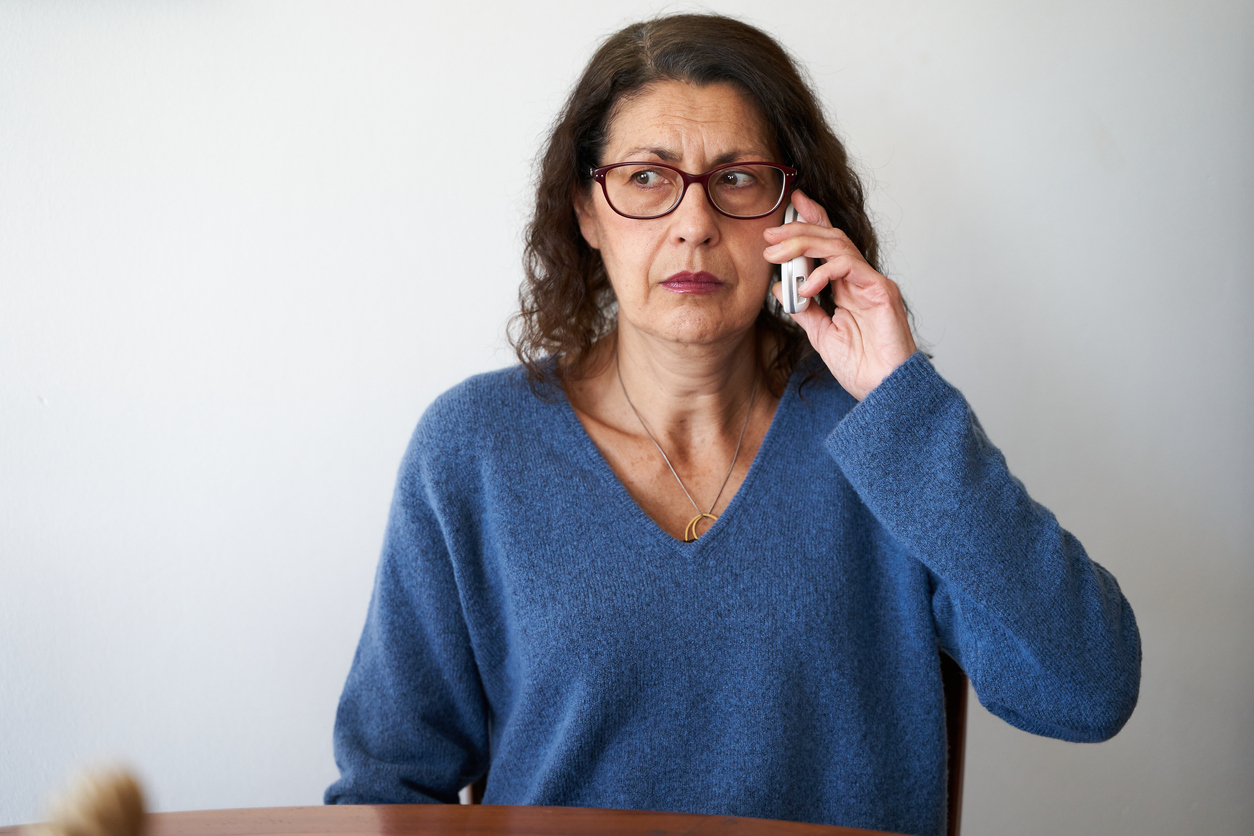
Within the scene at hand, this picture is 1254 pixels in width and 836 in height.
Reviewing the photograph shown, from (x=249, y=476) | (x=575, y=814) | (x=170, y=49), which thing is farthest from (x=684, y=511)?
(x=170, y=49)

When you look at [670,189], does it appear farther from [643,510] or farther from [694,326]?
[643,510]

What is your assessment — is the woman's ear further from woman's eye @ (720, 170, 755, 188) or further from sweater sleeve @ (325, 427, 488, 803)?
sweater sleeve @ (325, 427, 488, 803)

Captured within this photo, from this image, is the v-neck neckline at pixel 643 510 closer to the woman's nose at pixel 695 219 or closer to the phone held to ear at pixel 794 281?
the phone held to ear at pixel 794 281

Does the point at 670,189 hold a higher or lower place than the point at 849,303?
higher

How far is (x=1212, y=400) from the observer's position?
171cm

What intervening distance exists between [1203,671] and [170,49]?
2234 mm

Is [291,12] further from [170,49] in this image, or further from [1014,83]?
[1014,83]

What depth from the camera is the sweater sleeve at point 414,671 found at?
1178mm

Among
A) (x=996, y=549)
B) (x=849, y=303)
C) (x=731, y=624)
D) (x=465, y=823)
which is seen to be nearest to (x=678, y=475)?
(x=731, y=624)

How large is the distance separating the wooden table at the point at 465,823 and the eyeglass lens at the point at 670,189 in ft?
2.40

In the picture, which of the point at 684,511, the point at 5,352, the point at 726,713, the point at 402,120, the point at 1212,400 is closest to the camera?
the point at 726,713

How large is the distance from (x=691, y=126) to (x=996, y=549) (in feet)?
2.14

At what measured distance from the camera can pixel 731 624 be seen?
1.14 m

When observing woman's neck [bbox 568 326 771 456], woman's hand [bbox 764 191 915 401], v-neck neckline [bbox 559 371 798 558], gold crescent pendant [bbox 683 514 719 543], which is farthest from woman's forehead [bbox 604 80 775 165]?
gold crescent pendant [bbox 683 514 719 543]
